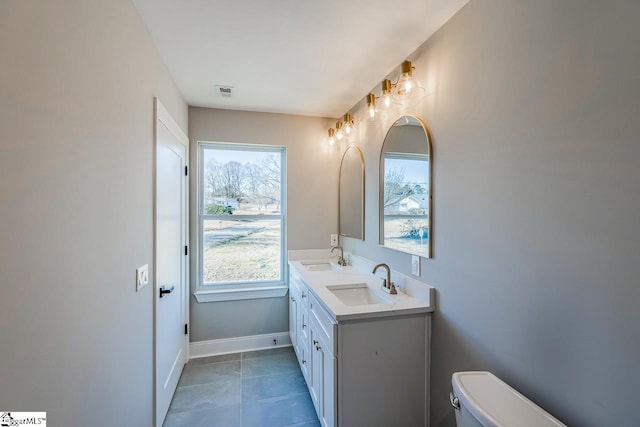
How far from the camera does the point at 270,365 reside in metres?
2.65

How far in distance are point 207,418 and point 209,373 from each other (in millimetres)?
583

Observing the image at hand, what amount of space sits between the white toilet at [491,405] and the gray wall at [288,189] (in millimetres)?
2133

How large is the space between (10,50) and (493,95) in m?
1.65

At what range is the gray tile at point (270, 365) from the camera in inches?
100.0

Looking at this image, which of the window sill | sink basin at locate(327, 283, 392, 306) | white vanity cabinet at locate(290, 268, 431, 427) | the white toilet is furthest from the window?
the white toilet

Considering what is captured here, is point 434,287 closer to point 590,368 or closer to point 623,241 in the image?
point 590,368

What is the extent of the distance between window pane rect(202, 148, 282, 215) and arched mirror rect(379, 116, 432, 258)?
1.36 m

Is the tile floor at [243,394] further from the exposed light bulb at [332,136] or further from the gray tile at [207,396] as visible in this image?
the exposed light bulb at [332,136]

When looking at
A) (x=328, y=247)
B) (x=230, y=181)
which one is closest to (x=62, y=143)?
(x=230, y=181)

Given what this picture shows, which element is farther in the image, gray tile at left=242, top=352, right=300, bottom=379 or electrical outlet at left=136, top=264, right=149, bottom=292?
gray tile at left=242, top=352, right=300, bottom=379

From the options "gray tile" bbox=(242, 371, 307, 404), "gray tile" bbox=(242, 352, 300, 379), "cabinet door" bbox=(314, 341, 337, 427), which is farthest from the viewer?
"gray tile" bbox=(242, 352, 300, 379)

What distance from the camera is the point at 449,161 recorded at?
1.54 metres

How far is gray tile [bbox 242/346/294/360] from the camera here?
283 centimetres

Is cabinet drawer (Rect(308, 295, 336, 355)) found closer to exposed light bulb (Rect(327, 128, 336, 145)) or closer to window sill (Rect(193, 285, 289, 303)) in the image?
window sill (Rect(193, 285, 289, 303))
